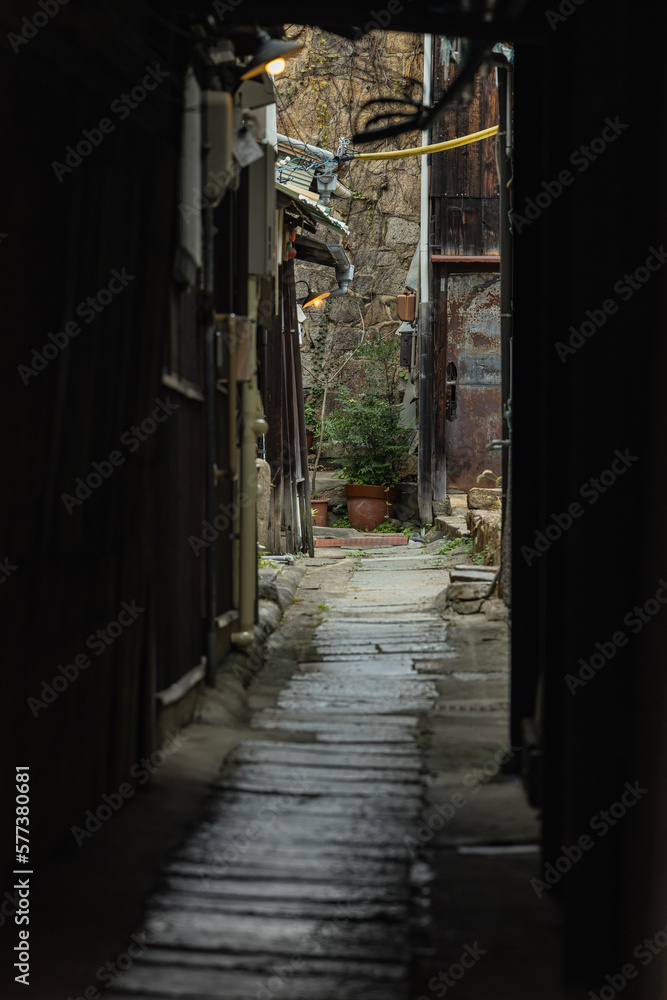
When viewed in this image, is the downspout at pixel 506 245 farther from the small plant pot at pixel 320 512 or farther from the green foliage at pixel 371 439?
the green foliage at pixel 371 439

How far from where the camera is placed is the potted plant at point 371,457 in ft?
58.8

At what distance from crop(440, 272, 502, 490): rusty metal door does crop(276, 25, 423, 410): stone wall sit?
6268 mm

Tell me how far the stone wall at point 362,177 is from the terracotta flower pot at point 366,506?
198 inches

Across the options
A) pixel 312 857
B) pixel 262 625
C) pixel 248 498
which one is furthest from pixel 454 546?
pixel 312 857

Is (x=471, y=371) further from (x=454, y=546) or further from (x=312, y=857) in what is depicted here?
(x=312, y=857)

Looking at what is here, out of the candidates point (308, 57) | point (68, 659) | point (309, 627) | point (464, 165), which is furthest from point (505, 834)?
point (308, 57)

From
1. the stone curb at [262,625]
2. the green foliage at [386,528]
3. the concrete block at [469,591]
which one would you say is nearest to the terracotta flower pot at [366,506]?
the green foliage at [386,528]

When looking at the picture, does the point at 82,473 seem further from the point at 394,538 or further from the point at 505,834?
the point at 394,538

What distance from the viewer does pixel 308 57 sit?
22.0 meters

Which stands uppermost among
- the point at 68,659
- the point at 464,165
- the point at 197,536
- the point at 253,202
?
the point at 464,165

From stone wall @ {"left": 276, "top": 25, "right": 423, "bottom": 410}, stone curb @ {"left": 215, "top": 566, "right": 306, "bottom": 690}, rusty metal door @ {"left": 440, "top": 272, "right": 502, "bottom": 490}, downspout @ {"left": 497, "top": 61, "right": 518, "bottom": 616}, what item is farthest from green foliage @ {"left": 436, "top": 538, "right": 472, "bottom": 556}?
stone wall @ {"left": 276, "top": 25, "right": 423, "bottom": 410}

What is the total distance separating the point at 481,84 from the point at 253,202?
10.6 meters

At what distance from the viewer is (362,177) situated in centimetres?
2177

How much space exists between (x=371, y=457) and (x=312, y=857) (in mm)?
15416
